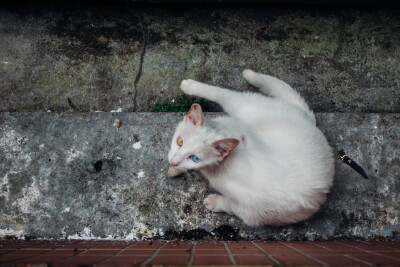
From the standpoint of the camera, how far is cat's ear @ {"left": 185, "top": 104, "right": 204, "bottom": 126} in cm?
191

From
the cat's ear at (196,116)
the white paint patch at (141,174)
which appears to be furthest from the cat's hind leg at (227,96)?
the white paint patch at (141,174)

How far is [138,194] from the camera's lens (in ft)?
8.71

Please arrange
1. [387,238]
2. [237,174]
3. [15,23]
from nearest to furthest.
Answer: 1. [237,174]
2. [387,238]
3. [15,23]

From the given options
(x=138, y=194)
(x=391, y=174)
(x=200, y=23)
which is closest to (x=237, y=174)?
(x=138, y=194)

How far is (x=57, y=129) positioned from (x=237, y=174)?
1.61 m

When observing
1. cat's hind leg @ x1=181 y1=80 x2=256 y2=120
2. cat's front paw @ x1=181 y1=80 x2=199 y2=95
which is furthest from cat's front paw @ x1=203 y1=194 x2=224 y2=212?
cat's front paw @ x1=181 y1=80 x2=199 y2=95

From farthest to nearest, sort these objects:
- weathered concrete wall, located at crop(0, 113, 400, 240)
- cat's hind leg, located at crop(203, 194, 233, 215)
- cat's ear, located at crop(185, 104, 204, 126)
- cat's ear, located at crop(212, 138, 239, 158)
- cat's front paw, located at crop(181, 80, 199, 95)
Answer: cat's front paw, located at crop(181, 80, 199, 95) → weathered concrete wall, located at crop(0, 113, 400, 240) → cat's hind leg, located at crop(203, 194, 233, 215) → cat's ear, located at crop(185, 104, 204, 126) → cat's ear, located at crop(212, 138, 239, 158)

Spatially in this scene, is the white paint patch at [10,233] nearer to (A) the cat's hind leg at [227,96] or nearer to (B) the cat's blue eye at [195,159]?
(B) the cat's blue eye at [195,159]

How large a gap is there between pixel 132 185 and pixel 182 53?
4.60 feet

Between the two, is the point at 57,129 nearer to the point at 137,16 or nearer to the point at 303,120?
the point at 137,16

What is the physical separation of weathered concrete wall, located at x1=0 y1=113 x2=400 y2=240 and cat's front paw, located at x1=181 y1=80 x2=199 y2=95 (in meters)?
0.33

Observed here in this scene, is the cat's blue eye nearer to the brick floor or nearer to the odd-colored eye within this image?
the odd-colored eye

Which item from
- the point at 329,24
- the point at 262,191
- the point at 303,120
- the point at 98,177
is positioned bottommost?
the point at 262,191

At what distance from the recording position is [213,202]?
258 centimetres
